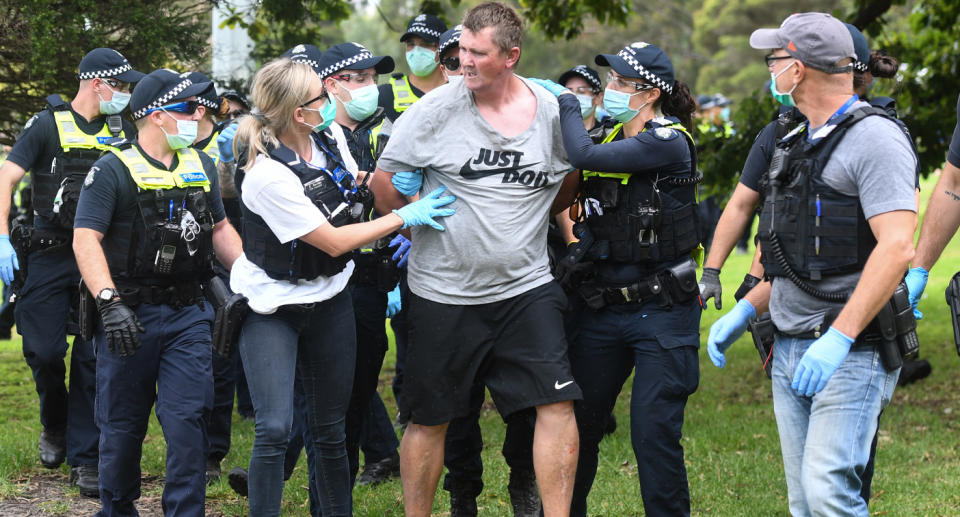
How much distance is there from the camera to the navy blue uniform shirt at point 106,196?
4.85 metres

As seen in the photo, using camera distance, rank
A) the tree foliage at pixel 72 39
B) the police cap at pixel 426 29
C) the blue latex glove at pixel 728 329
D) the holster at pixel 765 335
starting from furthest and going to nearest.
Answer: the tree foliage at pixel 72 39 → the police cap at pixel 426 29 → the blue latex glove at pixel 728 329 → the holster at pixel 765 335

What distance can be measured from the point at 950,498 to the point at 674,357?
89.1 inches

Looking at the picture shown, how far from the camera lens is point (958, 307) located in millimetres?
4324

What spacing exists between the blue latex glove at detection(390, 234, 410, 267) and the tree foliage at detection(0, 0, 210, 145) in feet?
9.24

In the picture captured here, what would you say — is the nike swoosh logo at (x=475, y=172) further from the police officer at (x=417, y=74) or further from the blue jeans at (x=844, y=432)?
the police officer at (x=417, y=74)

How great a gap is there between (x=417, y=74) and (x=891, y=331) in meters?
3.48

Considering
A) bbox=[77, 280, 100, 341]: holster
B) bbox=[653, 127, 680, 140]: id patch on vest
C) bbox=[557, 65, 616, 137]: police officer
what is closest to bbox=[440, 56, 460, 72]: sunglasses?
bbox=[557, 65, 616, 137]: police officer

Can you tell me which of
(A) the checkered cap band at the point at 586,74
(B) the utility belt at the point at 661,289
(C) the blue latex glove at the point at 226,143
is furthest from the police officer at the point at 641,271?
(C) the blue latex glove at the point at 226,143

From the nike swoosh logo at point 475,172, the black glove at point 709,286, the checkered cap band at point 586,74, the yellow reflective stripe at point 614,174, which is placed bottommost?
the black glove at point 709,286

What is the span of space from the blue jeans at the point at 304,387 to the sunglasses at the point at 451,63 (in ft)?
5.77

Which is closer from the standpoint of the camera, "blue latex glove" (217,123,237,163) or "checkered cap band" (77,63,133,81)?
"checkered cap band" (77,63,133,81)

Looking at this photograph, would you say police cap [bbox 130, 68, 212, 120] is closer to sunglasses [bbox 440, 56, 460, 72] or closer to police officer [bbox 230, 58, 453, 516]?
police officer [bbox 230, 58, 453, 516]

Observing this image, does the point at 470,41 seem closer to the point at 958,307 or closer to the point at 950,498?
the point at 958,307

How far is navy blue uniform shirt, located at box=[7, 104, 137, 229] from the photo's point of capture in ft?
20.6
